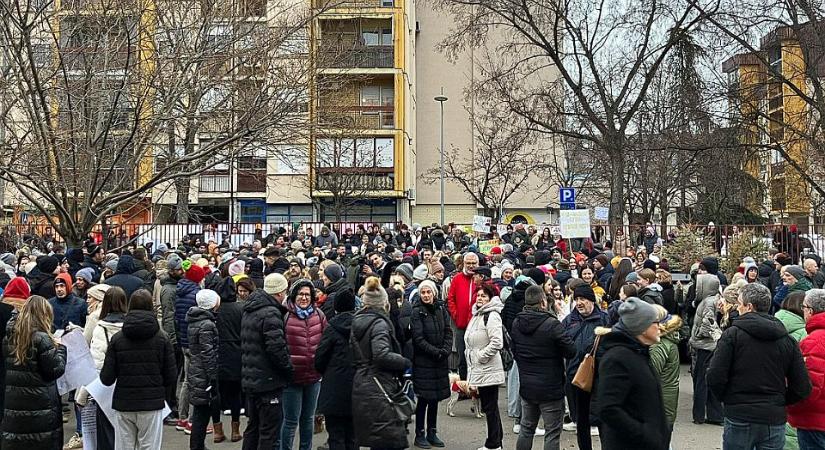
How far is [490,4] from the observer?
A: 23.1 meters

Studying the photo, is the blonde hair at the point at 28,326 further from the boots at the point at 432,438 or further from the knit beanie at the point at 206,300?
the boots at the point at 432,438

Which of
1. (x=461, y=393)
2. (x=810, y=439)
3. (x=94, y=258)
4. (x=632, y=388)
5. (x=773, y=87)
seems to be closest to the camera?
(x=632, y=388)

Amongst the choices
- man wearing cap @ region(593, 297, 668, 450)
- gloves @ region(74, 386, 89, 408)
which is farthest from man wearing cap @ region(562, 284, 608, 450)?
gloves @ region(74, 386, 89, 408)

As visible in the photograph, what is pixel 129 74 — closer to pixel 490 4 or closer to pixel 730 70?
pixel 490 4

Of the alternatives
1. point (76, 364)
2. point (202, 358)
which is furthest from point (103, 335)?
point (202, 358)

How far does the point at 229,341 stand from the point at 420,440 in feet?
7.40

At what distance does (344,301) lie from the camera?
6.83 m

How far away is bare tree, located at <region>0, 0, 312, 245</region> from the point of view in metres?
11.1

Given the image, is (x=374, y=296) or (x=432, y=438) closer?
(x=374, y=296)

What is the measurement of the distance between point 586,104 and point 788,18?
5.95 meters

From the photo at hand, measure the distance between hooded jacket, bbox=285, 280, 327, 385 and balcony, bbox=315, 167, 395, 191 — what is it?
90.2 feet

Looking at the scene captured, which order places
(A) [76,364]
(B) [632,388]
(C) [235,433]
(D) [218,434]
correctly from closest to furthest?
(B) [632,388], (A) [76,364], (D) [218,434], (C) [235,433]

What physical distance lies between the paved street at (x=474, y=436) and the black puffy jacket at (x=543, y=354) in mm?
1477

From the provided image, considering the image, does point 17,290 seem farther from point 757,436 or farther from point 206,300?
point 757,436
